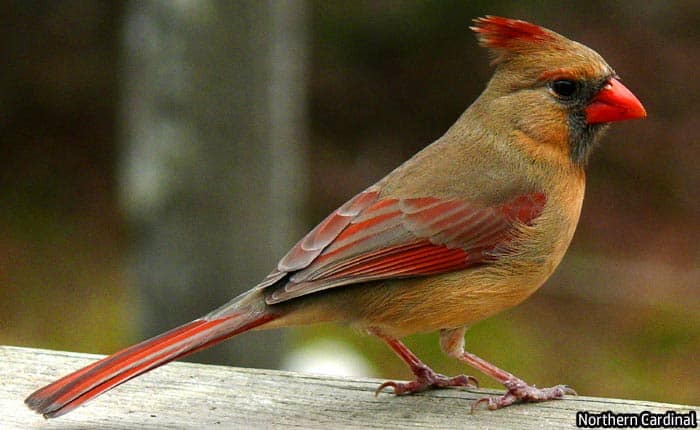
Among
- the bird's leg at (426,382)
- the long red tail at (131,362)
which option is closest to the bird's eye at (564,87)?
the bird's leg at (426,382)

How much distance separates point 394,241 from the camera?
3549 mm

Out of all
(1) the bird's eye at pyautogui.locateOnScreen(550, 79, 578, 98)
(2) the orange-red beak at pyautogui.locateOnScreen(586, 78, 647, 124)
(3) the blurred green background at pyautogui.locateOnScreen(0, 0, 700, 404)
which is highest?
(1) the bird's eye at pyautogui.locateOnScreen(550, 79, 578, 98)

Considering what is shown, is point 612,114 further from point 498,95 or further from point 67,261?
point 67,261

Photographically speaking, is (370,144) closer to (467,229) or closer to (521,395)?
(467,229)

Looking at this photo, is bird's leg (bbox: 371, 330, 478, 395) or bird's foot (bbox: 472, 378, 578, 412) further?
bird's leg (bbox: 371, 330, 478, 395)

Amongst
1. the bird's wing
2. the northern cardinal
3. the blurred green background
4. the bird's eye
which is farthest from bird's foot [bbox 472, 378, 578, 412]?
the blurred green background

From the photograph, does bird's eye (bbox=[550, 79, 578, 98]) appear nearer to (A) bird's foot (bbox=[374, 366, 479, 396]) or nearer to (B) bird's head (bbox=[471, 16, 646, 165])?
(B) bird's head (bbox=[471, 16, 646, 165])

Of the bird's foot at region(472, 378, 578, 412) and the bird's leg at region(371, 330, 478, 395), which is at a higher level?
the bird's foot at region(472, 378, 578, 412)

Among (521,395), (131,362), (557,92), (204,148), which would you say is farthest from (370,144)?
(131,362)

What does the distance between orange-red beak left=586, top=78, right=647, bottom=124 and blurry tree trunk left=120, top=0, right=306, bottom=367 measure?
1189mm

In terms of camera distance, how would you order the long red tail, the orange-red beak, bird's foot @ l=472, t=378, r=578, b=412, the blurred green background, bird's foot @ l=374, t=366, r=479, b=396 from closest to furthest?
the long red tail < bird's foot @ l=472, t=378, r=578, b=412 < bird's foot @ l=374, t=366, r=479, b=396 < the orange-red beak < the blurred green background

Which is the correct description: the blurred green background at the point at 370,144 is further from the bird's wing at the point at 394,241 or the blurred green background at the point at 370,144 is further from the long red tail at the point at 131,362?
the long red tail at the point at 131,362

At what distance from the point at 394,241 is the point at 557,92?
0.77 m

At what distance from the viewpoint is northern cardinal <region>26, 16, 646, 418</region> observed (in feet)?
11.2
